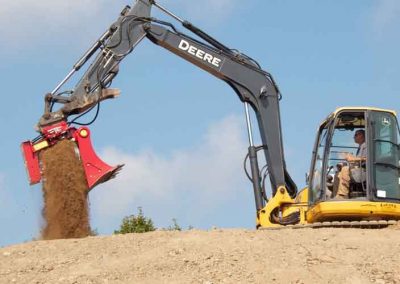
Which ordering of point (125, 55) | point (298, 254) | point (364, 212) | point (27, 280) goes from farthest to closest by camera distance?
point (125, 55), point (364, 212), point (298, 254), point (27, 280)

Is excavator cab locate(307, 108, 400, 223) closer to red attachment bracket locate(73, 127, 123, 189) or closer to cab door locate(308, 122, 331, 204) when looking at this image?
cab door locate(308, 122, 331, 204)

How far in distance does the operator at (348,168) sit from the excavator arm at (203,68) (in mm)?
1812

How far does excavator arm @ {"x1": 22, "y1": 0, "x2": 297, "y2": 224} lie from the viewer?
15.6m

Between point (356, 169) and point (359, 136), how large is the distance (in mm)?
647

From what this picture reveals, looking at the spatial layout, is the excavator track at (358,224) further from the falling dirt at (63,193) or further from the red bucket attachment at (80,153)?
the falling dirt at (63,193)

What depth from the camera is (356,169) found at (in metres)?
14.5

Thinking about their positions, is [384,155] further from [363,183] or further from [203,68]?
[203,68]

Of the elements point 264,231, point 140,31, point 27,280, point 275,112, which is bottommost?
point 27,280

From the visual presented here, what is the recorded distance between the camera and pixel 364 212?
14.3 m

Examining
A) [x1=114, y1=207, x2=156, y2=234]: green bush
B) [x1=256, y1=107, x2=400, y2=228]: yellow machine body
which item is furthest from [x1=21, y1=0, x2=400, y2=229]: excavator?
[x1=114, y1=207, x2=156, y2=234]: green bush

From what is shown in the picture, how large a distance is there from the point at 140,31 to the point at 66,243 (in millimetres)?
4420

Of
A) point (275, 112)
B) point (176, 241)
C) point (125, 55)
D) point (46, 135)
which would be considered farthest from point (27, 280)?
point (275, 112)

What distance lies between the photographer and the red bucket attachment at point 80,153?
14484 millimetres

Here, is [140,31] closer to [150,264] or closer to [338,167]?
[338,167]
